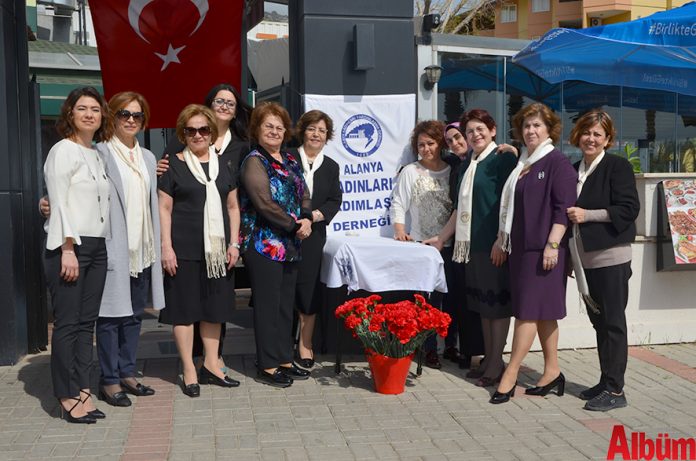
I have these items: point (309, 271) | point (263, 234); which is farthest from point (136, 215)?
point (309, 271)

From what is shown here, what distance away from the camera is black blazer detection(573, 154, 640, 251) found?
5039 millimetres

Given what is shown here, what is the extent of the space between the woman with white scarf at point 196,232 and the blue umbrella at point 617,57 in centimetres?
411

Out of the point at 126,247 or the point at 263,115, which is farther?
the point at 263,115

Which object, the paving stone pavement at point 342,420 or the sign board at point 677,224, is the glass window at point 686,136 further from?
the paving stone pavement at point 342,420

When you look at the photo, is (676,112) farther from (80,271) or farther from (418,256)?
(80,271)

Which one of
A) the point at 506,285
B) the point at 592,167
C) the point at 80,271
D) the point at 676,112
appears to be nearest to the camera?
the point at 80,271

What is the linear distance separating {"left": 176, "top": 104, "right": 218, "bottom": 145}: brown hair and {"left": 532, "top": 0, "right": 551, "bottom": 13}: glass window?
4365cm

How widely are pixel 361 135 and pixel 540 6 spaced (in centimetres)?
4253

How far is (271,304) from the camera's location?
5586mm

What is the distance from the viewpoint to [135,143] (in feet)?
17.2

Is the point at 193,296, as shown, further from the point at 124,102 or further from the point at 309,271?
the point at 124,102

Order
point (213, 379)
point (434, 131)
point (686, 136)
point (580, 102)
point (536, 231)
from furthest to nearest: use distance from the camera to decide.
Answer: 1. point (686, 136)
2. point (580, 102)
3. point (434, 131)
4. point (213, 379)
5. point (536, 231)

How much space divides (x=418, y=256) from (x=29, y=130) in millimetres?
3421

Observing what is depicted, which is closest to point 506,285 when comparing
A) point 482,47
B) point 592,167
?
point 592,167
